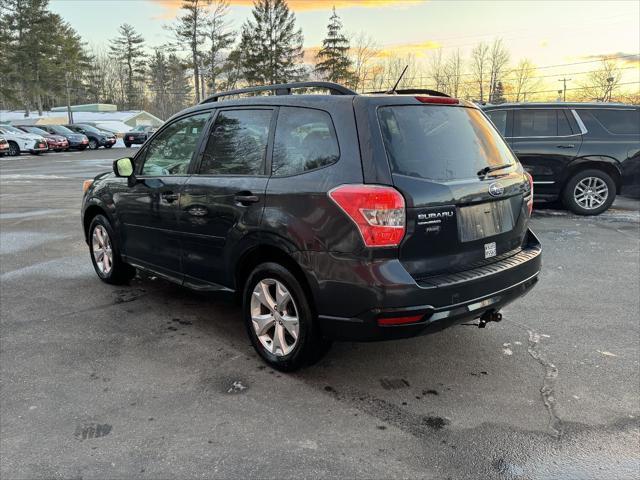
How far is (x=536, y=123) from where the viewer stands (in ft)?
30.3

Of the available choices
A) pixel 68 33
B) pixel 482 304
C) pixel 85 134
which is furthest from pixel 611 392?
pixel 68 33

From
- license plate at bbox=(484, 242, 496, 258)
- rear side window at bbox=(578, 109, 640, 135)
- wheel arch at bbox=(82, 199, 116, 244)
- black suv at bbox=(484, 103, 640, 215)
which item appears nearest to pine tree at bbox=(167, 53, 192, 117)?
black suv at bbox=(484, 103, 640, 215)

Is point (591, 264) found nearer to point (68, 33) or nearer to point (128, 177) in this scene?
point (128, 177)

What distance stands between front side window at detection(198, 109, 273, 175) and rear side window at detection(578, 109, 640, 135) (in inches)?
297

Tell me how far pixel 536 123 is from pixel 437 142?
6904 mm

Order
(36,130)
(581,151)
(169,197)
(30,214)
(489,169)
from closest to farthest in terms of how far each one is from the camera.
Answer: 1. (489,169)
2. (169,197)
3. (581,151)
4. (30,214)
5. (36,130)

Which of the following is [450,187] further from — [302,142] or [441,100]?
[302,142]

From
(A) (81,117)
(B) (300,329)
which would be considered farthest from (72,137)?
(A) (81,117)

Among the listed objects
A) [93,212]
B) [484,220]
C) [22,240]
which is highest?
[484,220]

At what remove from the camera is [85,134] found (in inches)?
1512

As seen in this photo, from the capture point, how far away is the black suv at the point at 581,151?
8906 mm

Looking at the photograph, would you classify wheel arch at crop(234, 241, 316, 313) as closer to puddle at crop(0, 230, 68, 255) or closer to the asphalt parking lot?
the asphalt parking lot

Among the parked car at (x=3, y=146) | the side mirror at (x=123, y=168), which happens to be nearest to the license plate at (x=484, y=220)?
the side mirror at (x=123, y=168)

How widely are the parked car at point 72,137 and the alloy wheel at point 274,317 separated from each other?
3538 cm
